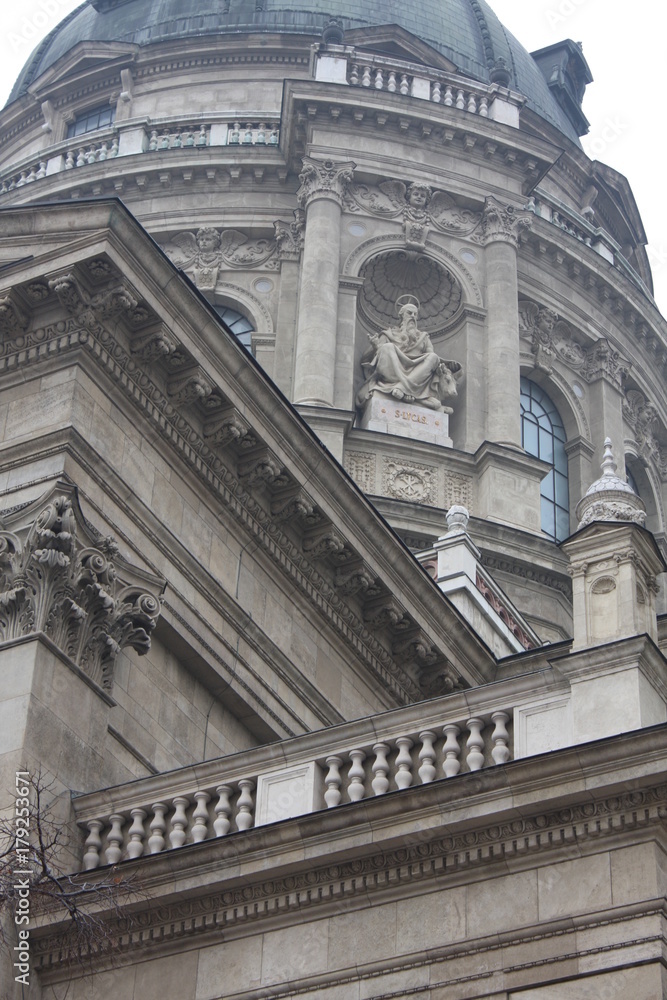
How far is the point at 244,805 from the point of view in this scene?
47.5 ft

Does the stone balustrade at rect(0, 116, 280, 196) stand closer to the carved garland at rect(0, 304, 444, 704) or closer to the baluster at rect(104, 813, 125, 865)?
the carved garland at rect(0, 304, 444, 704)

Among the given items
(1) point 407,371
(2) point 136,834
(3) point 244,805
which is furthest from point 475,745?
(1) point 407,371

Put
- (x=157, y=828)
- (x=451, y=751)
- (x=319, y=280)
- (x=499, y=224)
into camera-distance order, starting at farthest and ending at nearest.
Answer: (x=499, y=224) → (x=319, y=280) → (x=157, y=828) → (x=451, y=751)

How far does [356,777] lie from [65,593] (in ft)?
10.3

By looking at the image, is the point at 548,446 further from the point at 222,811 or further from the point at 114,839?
the point at 222,811

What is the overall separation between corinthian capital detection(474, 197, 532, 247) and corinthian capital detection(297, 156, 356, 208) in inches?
122

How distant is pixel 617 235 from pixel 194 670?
37.5 metres

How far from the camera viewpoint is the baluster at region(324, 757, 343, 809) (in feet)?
46.1

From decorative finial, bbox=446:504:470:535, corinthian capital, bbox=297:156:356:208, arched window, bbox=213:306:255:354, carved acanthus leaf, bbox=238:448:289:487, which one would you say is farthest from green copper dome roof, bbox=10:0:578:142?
carved acanthus leaf, bbox=238:448:289:487

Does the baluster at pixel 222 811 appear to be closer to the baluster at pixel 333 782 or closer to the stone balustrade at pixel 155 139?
the baluster at pixel 333 782

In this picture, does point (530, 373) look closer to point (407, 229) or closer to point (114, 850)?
point (407, 229)

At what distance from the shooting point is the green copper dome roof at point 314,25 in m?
49.5

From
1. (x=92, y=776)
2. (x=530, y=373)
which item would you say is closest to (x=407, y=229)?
(x=530, y=373)

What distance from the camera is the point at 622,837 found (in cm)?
1263
